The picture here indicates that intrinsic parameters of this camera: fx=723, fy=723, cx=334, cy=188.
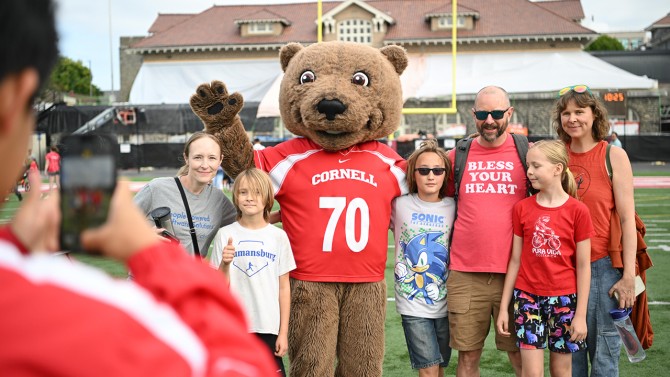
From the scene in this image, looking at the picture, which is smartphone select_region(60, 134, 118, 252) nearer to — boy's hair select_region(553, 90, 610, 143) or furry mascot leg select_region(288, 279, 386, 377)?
furry mascot leg select_region(288, 279, 386, 377)

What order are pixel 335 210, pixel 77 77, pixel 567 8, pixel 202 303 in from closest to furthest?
pixel 202 303, pixel 335 210, pixel 567 8, pixel 77 77

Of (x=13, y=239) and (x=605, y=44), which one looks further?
(x=605, y=44)

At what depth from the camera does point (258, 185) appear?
357 cm

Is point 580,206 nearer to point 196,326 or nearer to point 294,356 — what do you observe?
point 294,356

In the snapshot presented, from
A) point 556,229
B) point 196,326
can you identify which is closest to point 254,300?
point 556,229

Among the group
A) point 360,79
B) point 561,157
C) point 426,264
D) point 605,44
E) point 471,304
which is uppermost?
point 605,44

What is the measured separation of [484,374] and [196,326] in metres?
4.18

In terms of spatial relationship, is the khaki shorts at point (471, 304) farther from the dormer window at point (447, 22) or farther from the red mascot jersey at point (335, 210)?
the dormer window at point (447, 22)

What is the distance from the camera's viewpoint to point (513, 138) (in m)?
3.90

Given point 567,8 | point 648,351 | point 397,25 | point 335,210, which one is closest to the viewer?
point 335,210

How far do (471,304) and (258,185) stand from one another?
1.27 metres

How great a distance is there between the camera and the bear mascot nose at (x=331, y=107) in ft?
11.8

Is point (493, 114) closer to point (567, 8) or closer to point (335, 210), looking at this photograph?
point (335, 210)

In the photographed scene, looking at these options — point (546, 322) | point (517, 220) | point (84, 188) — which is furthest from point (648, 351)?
point (84, 188)
